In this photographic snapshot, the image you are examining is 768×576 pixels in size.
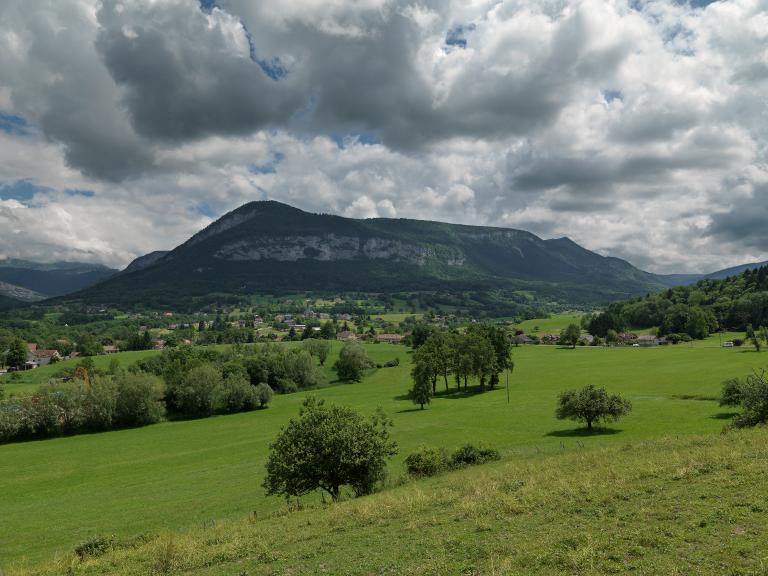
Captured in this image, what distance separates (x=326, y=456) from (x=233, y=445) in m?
39.1

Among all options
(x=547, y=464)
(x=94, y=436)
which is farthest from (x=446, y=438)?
(x=94, y=436)

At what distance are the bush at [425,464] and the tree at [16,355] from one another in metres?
186

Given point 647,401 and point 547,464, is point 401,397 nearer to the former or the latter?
point 647,401

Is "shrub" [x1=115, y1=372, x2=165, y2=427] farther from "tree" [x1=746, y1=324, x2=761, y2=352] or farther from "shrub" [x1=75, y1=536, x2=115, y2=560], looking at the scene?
"tree" [x1=746, y1=324, x2=761, y2=352]

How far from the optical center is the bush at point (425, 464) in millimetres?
38219

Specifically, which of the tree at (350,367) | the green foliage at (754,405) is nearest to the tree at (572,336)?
the tree at (350,367)

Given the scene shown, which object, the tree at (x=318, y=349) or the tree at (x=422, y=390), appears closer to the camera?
the tree at (x=422, y=390)

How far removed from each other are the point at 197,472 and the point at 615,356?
124m

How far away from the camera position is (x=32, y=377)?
134625mm

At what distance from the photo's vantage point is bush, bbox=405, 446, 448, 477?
3822 centimetres

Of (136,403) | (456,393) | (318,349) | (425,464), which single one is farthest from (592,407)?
(318,349)

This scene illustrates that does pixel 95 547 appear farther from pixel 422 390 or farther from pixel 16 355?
pixel 16 355

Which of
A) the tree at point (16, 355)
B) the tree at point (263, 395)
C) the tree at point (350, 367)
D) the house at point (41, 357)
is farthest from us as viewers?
the house at point (41, 357)

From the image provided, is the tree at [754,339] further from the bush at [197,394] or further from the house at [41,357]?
the house at [41,357]
